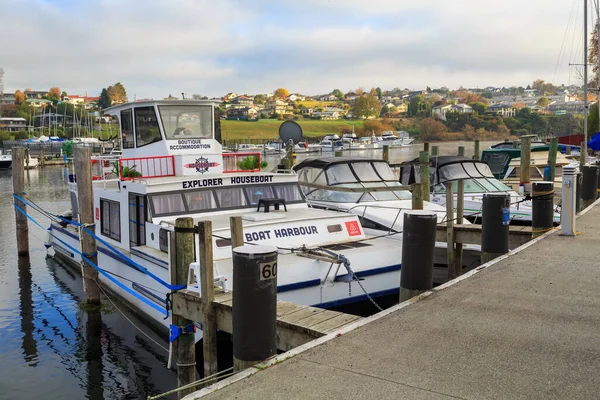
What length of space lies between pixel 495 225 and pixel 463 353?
16.2ft

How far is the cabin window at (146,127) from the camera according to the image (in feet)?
46.0

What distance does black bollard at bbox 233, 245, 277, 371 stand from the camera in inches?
220

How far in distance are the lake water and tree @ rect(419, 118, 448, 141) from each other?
139292 millimetres

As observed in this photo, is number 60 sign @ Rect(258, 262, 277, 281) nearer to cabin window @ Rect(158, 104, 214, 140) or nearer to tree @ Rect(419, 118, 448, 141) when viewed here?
cabin window @ Rect(158, 104, 214, 140)

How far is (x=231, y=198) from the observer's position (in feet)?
40.8

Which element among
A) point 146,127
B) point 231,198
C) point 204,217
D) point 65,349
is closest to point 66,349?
point 65,349

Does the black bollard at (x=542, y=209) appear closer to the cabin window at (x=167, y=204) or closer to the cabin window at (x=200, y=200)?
the cabin window at (x=200, y=200)

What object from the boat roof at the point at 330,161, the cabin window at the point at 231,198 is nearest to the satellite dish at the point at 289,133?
the boat roof at the point at 330,161

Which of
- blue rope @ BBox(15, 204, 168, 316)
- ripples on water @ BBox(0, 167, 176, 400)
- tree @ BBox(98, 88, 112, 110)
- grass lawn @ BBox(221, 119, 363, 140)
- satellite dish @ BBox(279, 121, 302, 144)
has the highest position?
tree @ BBox(98, 88, 112, 110)

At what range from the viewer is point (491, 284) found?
7.93 metres

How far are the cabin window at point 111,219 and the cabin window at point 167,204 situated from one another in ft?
5.85

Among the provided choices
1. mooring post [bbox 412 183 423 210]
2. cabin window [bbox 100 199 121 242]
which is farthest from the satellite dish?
mooring post [bbox 412 183 423 210]

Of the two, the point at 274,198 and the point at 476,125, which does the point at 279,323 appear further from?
the point at 476,125

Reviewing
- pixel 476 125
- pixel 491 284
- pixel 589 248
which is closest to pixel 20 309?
pixel 491 284
